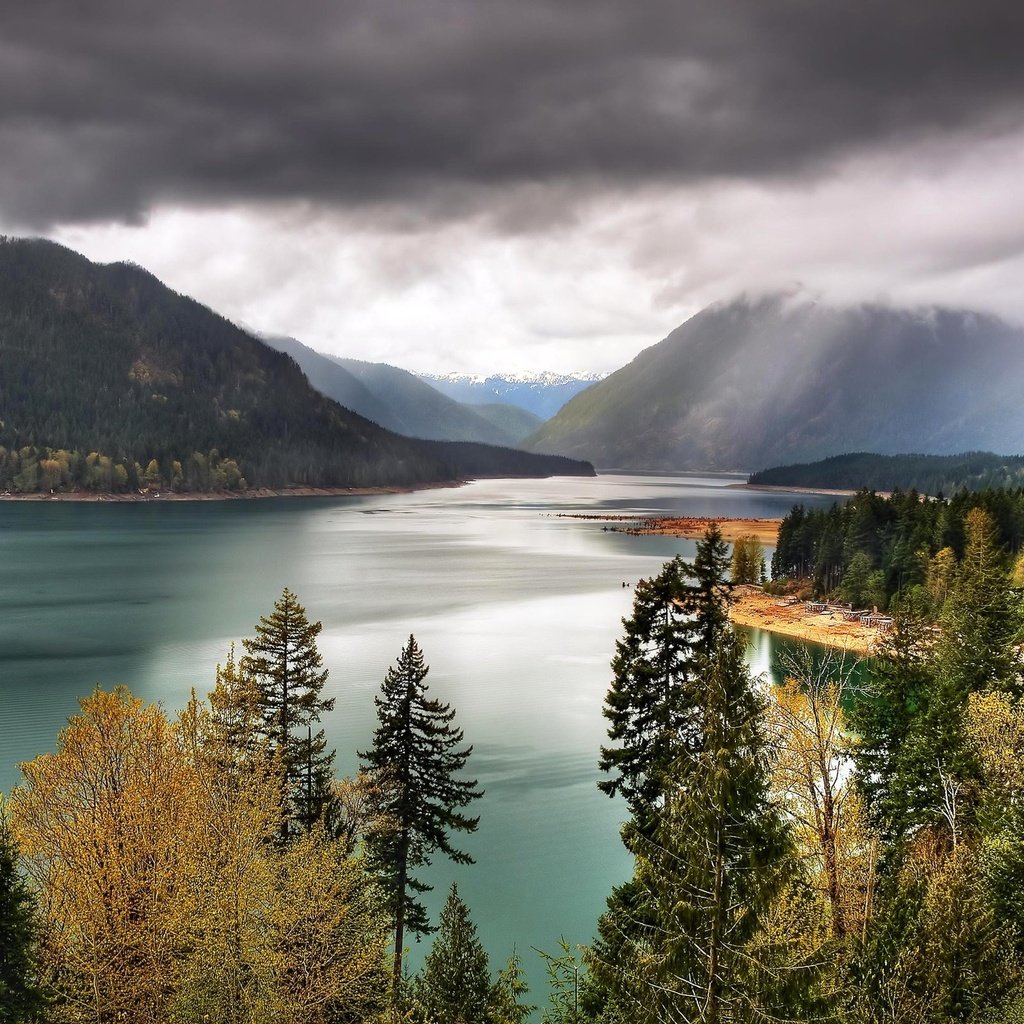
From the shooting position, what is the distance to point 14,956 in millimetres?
14594

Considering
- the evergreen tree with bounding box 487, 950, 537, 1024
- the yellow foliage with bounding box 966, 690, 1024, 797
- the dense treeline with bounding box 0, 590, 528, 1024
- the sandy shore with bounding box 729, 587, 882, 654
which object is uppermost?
the yellow foliage with bounding box 966, 690, 1024, 797

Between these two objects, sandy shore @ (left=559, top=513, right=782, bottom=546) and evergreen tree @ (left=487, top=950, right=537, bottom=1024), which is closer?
evergreen tree @ (left=487, top=950, right=537, bottom=1024)

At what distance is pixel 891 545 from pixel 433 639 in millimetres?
47678

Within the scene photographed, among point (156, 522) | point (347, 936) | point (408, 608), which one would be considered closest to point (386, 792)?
point (347, 936)

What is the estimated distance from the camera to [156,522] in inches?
6344

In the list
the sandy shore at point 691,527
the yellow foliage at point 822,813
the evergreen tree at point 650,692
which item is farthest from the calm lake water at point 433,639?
the yellow foliage at point 822,813

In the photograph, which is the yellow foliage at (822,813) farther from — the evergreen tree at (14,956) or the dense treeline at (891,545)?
the dense treeline at (891,545)

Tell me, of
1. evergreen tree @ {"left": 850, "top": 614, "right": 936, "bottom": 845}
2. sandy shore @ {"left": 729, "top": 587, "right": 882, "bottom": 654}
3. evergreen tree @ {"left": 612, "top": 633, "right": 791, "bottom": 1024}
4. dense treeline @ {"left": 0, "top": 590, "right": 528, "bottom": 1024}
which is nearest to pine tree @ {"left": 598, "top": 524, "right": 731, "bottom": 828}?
Answer: dense treeline @ {"left": 0, "top": 590, "right": 528, "bottom": 1024}

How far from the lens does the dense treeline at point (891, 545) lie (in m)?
72.6

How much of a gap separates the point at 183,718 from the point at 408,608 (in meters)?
55.1

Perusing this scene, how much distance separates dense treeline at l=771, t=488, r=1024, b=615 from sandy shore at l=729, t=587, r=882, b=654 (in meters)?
4.78

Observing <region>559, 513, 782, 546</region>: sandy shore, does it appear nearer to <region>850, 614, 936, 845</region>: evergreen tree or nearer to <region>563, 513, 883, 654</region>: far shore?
<region>563, 513, 883, 654</region>: far shore

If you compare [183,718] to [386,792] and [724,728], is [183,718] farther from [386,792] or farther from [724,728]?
[724,728]

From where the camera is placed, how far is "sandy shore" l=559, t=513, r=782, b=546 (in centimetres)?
14462
